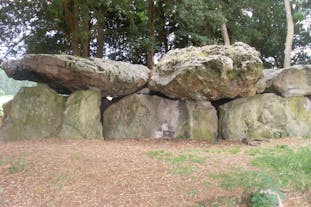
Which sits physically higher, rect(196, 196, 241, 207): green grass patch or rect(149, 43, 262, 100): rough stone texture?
rect(149, 43, 262, 100): rough stone texture

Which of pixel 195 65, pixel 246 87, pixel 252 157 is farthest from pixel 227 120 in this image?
pixel 252 157

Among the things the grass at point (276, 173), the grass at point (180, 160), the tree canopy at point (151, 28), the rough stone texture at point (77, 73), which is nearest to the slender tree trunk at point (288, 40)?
the tree canopy at point (151, 28)

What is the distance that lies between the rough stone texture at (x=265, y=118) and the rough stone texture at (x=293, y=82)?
20cm

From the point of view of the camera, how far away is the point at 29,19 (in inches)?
515

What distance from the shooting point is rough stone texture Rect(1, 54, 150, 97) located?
28.9ft

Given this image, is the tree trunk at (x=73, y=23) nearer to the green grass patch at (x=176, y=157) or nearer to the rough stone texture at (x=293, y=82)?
the green grass patch at (x=176, y=157)

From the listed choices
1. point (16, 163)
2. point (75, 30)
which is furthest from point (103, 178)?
point (75, 30)

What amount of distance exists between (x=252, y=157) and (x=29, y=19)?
32.5ft

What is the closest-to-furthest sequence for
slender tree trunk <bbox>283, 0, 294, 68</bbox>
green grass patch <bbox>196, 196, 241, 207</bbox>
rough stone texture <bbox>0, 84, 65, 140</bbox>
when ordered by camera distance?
green grass patch <bbox>196, 196, 241, 207</bbox>
rough stone texture <bbox>0, 84, 65, 140</bbox>
slender tree trunk <bbox>283, 0, 294, 68</bbox>

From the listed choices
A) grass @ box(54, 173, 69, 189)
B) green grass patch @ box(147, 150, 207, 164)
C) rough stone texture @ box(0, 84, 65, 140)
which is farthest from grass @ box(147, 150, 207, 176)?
rough stone texture @ box(0, 84, 65, 140)

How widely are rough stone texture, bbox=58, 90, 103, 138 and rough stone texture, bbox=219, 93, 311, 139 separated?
3.43 meters

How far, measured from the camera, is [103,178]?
17.6 feet

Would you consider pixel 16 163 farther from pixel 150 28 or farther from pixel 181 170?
pixel 150 28

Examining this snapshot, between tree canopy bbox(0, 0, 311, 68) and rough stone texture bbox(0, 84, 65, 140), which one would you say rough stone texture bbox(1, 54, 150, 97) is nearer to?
rough stone texture bbox(0, 84, 65, 140)
